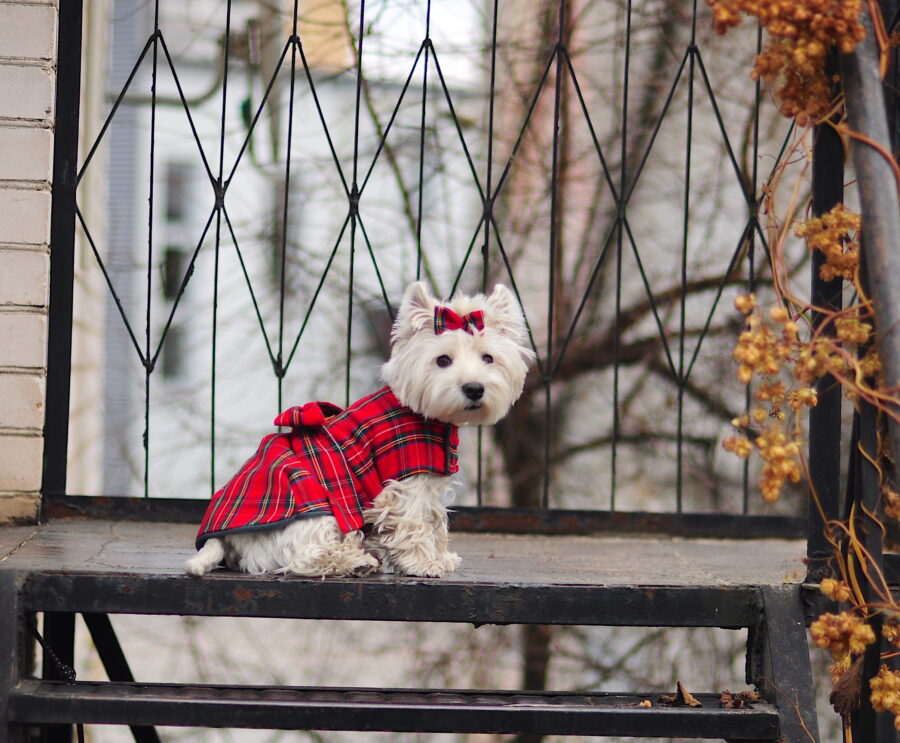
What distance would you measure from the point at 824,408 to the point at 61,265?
230 centimetres

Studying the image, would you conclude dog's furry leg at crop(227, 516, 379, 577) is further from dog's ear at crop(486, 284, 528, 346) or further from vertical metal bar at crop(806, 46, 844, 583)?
→ vertical metal bar at crop(806, 46, 844, 583)

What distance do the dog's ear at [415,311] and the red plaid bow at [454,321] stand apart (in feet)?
0.10

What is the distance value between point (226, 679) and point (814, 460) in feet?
12.9

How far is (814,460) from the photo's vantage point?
233 centimetres

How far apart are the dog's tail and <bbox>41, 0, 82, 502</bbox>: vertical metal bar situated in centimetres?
102

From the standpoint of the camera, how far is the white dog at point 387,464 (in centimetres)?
228

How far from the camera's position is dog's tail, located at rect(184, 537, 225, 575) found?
7.43 feet

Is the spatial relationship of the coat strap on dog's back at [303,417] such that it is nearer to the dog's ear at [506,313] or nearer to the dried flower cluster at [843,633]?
the dog's ear at [506,313]

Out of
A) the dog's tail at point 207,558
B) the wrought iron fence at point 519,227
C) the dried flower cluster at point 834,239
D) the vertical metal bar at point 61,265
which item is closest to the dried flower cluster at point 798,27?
the dried flower cluster at point 834,239

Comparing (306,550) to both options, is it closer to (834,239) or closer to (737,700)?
(737,700)

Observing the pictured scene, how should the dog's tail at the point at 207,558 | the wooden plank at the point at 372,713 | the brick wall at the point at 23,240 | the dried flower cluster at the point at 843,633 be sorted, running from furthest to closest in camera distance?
the brick wall at the point at 23,240
the dog's tail at the point at 207,558
the wooden plank at the point at 372,713
the dried flower cluster at the point at 843,633

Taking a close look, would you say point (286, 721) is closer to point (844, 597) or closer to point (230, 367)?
point (844, 597)

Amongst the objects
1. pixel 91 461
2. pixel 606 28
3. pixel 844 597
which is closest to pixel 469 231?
pixel 606 28

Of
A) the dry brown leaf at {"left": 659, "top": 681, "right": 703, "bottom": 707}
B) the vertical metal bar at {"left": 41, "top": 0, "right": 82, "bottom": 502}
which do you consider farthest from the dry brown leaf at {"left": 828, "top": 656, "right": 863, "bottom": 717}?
the vertical metal bar at {"left": 41, "top": 0, "right": 82, "bottom": 502}
